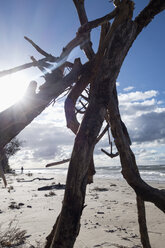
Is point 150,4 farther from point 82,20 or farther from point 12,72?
point 12,72

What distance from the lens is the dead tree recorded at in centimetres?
120

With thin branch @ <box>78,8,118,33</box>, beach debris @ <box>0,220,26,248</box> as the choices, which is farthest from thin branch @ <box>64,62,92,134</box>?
beach debris @ <box>0,220,26,248</box>

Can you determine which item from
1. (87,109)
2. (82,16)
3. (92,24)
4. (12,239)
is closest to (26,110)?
(87,109)

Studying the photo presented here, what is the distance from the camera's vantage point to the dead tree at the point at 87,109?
1.20m

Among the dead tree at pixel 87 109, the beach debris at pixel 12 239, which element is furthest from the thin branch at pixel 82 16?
the beach debris at pixel 12 239

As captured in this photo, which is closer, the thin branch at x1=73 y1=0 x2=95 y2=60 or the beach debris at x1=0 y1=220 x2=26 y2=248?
the thin branch at x1=73 y1=0 x2=95 y2=60

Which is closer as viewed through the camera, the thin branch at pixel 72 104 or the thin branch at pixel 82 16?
the thin branch at pixel 72 104

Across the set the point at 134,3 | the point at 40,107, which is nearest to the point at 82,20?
the point at 134,3

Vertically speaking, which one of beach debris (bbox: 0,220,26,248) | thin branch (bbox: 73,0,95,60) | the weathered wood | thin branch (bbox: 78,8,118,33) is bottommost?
beach debris (bbox: 0,220,26,248)

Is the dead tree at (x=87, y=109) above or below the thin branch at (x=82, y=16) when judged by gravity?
below

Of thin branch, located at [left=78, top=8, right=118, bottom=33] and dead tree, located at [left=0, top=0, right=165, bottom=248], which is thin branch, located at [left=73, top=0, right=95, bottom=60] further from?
thin branch, located at [left=78, top=8, right=118, bottom=33]

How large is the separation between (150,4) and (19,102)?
1404 mm

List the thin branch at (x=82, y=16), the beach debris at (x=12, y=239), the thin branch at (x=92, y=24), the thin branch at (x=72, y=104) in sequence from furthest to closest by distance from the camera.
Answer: the beach debris at (x=12, y=239) < the thin branch at (x=82, y=16) < the thin branch at (x=72, y=104) < the thin branch at (x=92, y=24)

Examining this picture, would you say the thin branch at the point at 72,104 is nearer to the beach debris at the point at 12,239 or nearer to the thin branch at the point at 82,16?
the thin branch at the point at 82,16
